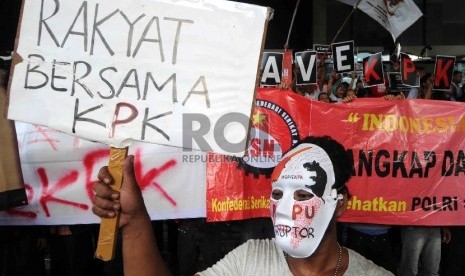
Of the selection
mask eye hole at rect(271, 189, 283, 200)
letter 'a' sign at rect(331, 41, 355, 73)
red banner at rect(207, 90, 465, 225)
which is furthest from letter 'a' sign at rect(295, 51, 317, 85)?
mask eye hole at rect(271, 189, 283, 200)

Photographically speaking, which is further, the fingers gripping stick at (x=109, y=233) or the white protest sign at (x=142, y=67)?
the white protest sign at (x=142, y=67)

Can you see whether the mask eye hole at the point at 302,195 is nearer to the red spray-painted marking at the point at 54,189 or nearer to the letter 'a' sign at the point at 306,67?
the red spray-painted marking at the point at 54,189

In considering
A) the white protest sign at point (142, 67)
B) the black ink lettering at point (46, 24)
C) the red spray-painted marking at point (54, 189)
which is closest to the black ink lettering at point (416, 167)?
the red spray-painted marking at point (54, 189)

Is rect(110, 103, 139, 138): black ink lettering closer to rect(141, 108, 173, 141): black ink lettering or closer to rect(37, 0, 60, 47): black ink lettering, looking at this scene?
rect(141, 108, 173, 141): black ink lettering

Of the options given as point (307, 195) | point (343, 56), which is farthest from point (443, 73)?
point (307, 195)

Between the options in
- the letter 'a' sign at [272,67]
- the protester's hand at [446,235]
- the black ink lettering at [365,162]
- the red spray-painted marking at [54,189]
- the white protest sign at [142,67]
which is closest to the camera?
the white protest sign at [142,67]

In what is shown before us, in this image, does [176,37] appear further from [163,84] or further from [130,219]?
[130,219]

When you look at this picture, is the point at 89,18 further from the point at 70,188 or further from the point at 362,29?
the point at 362,29

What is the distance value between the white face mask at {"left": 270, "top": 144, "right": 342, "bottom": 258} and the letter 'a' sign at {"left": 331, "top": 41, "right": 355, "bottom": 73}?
5.19m

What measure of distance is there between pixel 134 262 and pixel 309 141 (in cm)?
83

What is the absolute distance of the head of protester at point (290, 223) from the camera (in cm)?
215

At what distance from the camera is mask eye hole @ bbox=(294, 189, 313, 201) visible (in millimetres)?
2234

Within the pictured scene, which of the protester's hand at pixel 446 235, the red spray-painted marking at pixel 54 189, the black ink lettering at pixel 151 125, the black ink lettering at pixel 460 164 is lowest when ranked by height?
the protester's hand at pixel 446 235

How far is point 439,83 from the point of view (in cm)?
691
